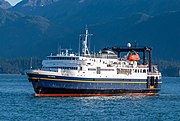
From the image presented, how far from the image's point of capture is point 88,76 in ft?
356

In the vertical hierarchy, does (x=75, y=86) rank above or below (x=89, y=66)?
below

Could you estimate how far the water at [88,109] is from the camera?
81.5 meters

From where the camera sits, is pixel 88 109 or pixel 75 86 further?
pixel 75 86

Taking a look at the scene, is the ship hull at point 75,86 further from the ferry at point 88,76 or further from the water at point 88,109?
the water at point 88,109

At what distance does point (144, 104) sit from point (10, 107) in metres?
20.4

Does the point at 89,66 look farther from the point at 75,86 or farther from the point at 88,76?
the point at 75,86

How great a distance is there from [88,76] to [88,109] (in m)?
18.2

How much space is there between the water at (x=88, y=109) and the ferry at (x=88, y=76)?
1.86 metres

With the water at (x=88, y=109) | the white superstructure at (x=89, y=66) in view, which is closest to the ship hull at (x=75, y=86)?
the white superstructure at (x=89, y=66)

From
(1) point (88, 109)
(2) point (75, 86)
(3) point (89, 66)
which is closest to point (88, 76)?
(3) point (89, 66)

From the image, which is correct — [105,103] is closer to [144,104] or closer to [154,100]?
[144,104]

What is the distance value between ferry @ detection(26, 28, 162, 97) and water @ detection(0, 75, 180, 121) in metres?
1.86

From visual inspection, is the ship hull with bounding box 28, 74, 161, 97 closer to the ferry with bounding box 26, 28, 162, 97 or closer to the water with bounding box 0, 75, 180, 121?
the ferry with bounding box 26, 28, 162, 97

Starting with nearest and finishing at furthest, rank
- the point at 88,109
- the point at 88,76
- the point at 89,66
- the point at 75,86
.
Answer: the point at 88,109, the point at 75,86, the point at 88,76, the point at 89,66
